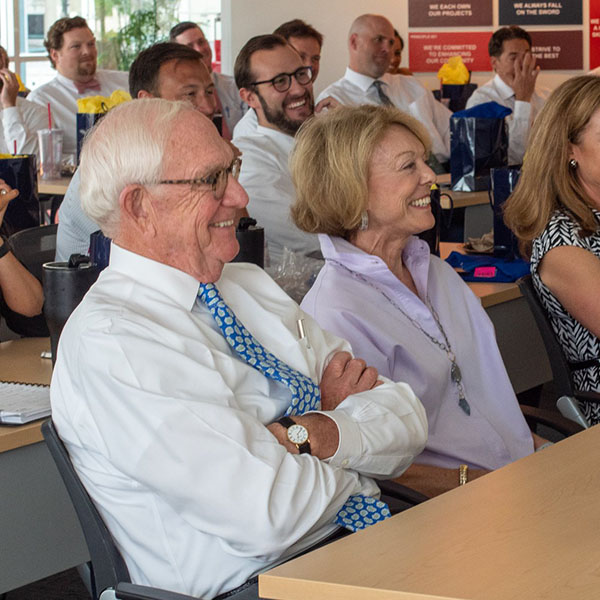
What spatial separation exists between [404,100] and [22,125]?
8.47 ft

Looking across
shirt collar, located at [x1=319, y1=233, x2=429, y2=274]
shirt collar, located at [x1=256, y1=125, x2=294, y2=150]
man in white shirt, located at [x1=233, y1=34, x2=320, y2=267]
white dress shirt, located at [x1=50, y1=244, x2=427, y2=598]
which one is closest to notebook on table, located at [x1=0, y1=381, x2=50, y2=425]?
white dress shirt, located at [x1=50, y1=244, x2=427, y2=598]

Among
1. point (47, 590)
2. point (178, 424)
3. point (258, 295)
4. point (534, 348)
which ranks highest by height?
point (258, 295)

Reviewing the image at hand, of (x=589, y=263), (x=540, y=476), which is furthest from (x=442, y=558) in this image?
(x=589, y=263)

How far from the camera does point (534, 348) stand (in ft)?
11.8

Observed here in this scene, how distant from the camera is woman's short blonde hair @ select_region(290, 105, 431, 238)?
2.34 m

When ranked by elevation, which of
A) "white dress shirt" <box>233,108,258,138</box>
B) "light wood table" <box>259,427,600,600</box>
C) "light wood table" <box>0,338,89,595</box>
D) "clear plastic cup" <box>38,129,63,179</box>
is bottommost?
"light wood table" <box>0,338,89,595</box>

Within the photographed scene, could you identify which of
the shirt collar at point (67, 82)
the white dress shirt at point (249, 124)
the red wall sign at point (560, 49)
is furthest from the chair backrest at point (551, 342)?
the red wall sign at point (560, 49)

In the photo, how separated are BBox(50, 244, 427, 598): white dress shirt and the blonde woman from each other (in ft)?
1.63

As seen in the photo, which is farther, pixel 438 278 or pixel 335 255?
pixel 438 278

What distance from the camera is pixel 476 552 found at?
129 centimetres

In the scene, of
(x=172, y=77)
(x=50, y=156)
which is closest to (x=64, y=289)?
(x=172, y=77)

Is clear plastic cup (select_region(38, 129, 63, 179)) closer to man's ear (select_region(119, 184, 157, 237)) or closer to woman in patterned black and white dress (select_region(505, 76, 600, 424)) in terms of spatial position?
woman in patterned black and white dress (select_region(505, 76, 600, 424))

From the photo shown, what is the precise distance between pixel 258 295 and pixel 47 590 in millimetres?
1490

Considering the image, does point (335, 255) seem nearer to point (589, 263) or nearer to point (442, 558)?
point (589, 263)
